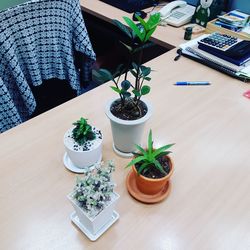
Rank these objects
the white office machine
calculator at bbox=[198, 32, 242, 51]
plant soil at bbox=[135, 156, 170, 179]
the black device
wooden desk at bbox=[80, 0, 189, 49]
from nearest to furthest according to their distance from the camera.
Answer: plant soil at bbox=[135, 156, 170, 179] → calculator at bbox=[198, 32, 242, 51] → wooden desk at bbox=[80, 0, 189, 49] → the white office machine → the black device

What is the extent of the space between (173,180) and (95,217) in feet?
0.95

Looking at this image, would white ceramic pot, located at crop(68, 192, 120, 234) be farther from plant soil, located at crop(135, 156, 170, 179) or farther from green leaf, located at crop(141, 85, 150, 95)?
green leaf, located at crop(141, 85, 150, 95)

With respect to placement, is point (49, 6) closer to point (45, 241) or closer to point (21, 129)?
point (21, 129)

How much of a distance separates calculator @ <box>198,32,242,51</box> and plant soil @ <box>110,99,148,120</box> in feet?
2.17

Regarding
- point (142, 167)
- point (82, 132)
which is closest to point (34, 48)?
point (82, 132)

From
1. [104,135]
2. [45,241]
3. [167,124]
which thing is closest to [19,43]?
[104,135]

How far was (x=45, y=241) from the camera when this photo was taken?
2.18ft

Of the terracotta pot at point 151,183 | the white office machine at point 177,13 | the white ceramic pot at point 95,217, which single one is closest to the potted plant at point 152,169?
the terracotta pot at point 151,183

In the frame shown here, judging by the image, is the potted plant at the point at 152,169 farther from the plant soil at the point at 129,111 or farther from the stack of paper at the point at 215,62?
the stack of paper at the point at 215,62

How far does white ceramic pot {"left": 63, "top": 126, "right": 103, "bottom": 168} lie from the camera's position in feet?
2.54

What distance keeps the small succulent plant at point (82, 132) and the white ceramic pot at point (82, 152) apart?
1 centimetres

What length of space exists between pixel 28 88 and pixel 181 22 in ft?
3.27

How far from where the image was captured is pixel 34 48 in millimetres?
1243

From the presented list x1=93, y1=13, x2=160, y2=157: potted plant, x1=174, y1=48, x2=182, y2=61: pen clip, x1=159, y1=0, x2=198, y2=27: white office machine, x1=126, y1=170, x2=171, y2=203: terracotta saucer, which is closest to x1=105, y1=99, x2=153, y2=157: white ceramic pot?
x1=93, y1=13, x2=160, y2=157: potted plant
